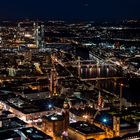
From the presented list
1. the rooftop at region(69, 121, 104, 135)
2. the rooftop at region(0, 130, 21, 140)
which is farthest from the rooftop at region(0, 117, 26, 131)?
the rooftop at region(69, 121, 104, 135)

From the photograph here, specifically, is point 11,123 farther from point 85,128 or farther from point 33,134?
point 85,128

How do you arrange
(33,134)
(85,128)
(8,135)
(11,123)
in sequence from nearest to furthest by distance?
1. (8,135)
2. (33,134)
3. (85,128)
4. (11,123)

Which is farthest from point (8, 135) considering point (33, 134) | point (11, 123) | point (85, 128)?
point (85, 128)

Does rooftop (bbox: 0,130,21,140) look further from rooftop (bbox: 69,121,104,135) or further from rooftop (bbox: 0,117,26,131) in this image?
rooftop (bbox: 69,121,104,135)

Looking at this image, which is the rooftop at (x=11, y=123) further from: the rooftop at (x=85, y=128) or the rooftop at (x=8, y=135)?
the rooftop at (x=85, y=128)

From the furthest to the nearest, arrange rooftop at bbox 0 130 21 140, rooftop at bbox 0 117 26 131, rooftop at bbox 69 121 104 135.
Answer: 1. rooftop at bbox 0 117 26 131
2. rooftop at bbox 69 121 104 135
3. rooftop at bbox 0 130 21 140

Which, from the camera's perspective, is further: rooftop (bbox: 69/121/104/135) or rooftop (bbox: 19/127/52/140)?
rooftop (bbox: 69/121/104/135)

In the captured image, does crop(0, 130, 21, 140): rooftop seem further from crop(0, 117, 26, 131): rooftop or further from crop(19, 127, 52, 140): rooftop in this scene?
crop(0, 117, 26, 131): rooftop

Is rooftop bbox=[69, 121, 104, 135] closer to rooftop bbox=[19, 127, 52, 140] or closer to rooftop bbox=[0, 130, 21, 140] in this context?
rooftop bbox=[19, 127, 52, 140]

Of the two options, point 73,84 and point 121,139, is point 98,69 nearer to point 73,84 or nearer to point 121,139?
point 73,84

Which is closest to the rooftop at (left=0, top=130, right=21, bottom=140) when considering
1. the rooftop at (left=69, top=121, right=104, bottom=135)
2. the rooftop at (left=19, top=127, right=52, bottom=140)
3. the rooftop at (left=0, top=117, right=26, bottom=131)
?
the rooftop at (left=19, top=127, right=52, bottom=140)

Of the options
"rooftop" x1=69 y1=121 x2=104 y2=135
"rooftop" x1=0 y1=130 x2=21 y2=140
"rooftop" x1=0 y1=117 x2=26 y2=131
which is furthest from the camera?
"rooftop" x1=0 y1=117 x2=26 y2=131

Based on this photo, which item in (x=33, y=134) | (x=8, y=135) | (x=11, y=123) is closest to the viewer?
(x=8, y=135)

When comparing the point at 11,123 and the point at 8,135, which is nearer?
the point at 8,135
